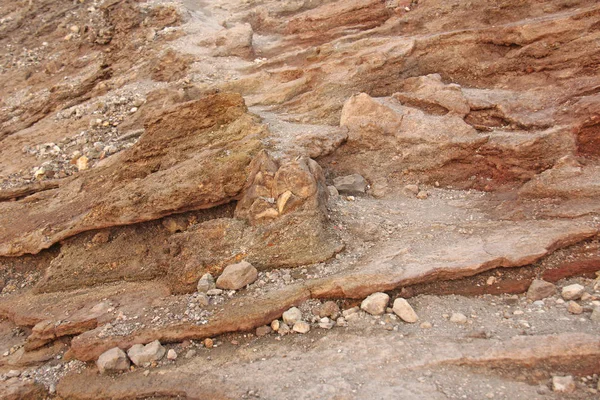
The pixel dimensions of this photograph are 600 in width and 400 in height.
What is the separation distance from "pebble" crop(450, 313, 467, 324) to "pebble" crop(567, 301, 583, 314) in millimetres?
1012

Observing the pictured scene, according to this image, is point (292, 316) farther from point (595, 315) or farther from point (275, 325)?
point (595, 315)

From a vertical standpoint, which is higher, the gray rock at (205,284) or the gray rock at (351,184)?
the gray rock at (351,184)

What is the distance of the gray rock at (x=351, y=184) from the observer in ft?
23.7

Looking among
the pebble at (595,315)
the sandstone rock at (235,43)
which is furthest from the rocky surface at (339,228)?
the sandstone rock at (235,43)

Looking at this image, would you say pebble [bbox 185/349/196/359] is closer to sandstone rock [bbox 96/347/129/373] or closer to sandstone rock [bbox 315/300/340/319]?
sandstone rock [bbox 96/347/129/373]

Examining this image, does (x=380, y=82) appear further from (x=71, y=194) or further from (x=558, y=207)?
(x=71, y=194)

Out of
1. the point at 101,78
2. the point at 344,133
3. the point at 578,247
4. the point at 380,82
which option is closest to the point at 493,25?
the point at 380,82

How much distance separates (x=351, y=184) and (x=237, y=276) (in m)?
2.57

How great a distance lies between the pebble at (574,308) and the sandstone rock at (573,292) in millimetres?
171

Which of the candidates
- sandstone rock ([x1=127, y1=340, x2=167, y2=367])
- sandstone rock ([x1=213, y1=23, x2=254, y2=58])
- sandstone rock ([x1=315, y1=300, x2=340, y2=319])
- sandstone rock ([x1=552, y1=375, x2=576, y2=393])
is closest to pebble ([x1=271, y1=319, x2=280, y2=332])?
sandstone rock ([x1=315, y1=300, x2=340, y2=319])

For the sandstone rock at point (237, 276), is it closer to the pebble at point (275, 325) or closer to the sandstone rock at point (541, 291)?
the pebble at point (275, 325)

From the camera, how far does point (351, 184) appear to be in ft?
23.9

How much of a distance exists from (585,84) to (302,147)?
15.5 feet

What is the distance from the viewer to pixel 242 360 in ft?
16.1
